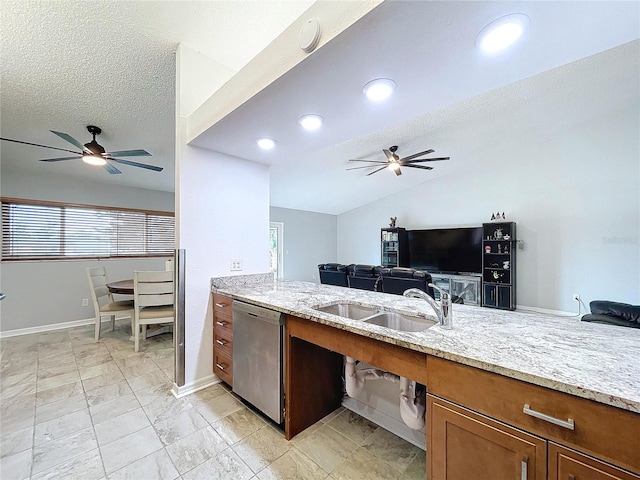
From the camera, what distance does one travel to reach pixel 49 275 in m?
3.88

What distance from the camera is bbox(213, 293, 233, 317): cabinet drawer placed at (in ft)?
7.26

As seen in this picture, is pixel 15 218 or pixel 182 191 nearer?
pixel 182 191

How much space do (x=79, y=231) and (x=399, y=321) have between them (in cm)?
506

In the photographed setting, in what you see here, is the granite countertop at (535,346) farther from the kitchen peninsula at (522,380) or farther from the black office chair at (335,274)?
the black office chair at (335,274)

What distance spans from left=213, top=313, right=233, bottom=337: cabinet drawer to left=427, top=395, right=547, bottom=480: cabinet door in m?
1.65

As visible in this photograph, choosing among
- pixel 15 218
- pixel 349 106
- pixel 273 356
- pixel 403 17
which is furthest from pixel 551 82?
→ pixel 15 218

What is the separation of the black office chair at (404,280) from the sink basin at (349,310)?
1957 mm

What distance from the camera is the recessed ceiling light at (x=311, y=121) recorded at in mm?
1804

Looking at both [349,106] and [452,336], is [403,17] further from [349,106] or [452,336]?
[452,336]

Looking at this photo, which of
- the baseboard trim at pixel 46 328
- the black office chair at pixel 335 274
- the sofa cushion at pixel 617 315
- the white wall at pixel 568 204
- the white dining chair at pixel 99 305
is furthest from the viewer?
the black office chair at pixel 335 274

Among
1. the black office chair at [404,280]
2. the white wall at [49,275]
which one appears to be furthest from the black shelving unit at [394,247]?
the white wall at [49,275]

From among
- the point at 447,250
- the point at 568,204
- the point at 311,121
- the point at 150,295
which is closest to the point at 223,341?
the point at 150,295

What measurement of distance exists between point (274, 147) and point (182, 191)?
89 centimetres

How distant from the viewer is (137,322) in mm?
3086
